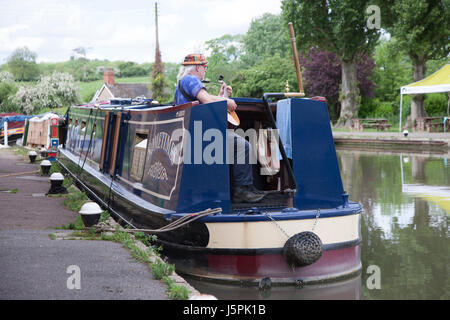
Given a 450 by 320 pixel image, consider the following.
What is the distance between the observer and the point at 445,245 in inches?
283

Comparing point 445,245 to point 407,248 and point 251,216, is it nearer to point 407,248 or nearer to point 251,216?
point 407,248

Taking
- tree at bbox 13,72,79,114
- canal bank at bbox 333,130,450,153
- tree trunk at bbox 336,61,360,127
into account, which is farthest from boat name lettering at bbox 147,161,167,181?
tree at bbox 13,72,79,114

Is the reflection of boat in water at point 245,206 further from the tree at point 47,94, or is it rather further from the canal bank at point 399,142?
the tree at point 47,94

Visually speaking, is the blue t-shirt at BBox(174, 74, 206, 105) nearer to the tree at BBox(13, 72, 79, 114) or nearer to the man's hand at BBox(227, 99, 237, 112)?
the man's hand at BBox(227, 99, 237, 112)

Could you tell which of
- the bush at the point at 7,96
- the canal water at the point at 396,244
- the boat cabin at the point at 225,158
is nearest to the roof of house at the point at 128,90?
the bush at the point at 7,96

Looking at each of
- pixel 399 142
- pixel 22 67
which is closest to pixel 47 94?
pixel 399 142

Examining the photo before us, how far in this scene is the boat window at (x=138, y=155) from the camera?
7.03 m

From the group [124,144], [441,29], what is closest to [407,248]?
[124,144]

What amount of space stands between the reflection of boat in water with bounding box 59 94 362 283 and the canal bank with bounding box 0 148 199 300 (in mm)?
663

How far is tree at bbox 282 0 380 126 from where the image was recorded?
3041cm

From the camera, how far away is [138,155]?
23.8 feet

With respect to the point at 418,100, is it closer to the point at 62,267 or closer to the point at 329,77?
the point at 329,77

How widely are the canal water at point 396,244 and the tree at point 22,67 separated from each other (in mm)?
107398

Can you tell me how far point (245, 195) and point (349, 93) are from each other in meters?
28.7
